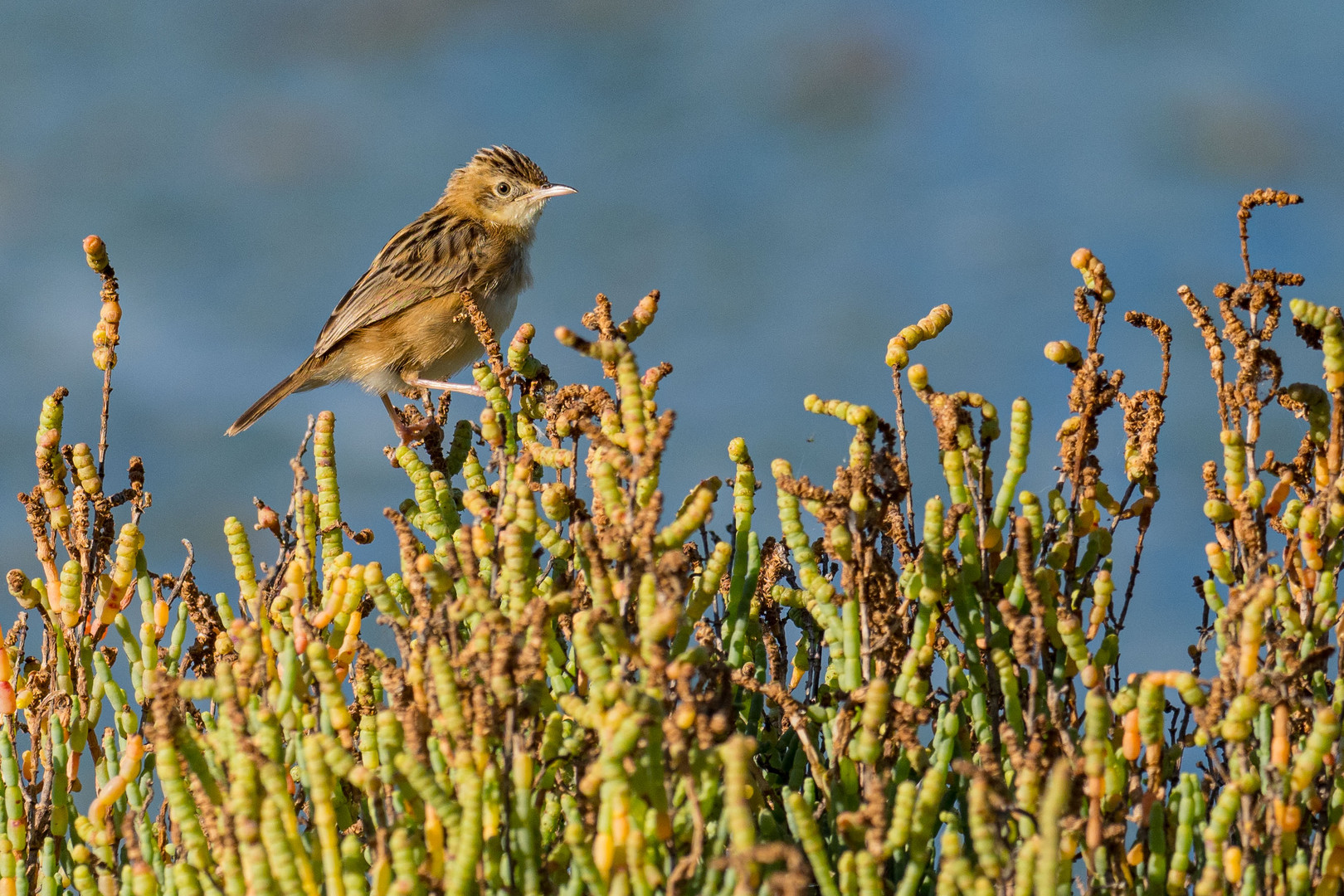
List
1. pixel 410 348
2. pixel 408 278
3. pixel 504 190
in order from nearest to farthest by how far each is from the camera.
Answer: pixel 410 348
pixel 408 278
pixel 504 190

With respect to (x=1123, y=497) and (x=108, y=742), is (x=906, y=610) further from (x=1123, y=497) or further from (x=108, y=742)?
(x=108, y=742)

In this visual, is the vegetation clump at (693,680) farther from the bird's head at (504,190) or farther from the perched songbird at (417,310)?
the bird's head at (504,190)

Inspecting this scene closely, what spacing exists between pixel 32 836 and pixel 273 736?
798 millimetres

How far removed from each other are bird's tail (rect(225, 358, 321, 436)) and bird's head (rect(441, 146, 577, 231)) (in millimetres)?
1350

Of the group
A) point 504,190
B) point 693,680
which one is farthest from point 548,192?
point 693,680

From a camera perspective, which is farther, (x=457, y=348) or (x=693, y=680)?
(x=457, y=348)

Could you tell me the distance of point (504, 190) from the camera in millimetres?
6961

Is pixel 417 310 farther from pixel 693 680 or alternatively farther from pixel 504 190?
pixel 693 680

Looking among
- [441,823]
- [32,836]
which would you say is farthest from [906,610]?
[32,836]

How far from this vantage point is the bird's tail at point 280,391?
19.2 feet

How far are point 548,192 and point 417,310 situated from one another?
1.27m

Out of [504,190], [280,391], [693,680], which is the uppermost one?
[504,190]

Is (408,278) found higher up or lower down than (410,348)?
higher up

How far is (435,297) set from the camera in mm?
5883
